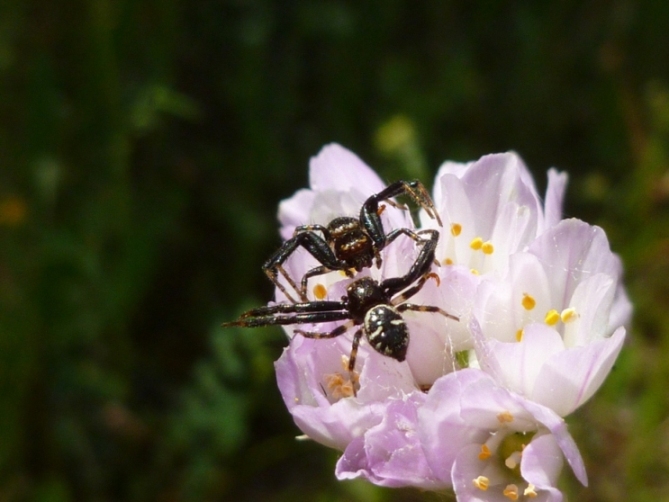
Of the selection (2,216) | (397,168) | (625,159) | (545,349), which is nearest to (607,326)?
(545,349)

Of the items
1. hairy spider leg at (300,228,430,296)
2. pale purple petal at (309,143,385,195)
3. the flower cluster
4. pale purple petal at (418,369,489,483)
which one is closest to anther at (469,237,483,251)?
the flower cluster

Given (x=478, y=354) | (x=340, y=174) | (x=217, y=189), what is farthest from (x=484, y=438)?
(x=217, y=189)

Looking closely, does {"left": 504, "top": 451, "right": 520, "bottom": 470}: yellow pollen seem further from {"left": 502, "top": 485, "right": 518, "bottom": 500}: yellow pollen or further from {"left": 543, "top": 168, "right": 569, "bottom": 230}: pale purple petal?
{"left": 543, "top": 168, "right": 569, "bottom": 230}: pale purple petal

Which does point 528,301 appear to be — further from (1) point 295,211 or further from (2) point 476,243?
(1) point 295,211

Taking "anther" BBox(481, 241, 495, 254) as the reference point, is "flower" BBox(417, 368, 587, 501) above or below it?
below

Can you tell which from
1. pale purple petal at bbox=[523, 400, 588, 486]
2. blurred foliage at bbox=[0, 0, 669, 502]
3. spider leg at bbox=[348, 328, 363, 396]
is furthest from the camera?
blurred foliage at bbox=[0, 0, 669, 502]

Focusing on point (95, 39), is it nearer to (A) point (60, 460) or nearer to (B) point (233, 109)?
(B) point (233, 109)

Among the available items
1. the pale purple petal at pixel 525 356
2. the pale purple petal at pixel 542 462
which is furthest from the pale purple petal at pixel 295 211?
the pale purple petal at pixel 542 462
